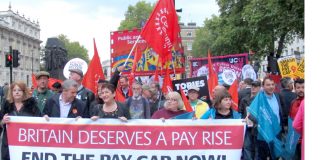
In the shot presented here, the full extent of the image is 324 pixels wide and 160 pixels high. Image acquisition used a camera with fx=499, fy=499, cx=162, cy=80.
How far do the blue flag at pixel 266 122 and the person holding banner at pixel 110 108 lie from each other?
1.60 meters

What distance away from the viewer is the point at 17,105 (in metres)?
6.01

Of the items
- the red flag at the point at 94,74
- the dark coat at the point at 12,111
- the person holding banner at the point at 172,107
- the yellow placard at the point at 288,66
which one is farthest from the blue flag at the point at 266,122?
the yellow placard at the point at 288,66

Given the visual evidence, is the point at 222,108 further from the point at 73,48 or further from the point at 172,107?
the point at 73,48

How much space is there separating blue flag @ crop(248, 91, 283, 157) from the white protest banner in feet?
2.13

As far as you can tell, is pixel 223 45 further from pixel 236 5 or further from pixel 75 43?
pixel 75 43

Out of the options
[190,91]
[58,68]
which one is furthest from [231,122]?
[58,68]

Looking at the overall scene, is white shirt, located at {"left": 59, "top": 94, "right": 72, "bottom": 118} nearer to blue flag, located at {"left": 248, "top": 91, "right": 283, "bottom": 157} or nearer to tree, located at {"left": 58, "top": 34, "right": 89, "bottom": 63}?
blue flag, located at {"left": 248, "top": 91, "right": 283, "bottom": 157}

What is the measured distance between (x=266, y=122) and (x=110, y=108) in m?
2.07

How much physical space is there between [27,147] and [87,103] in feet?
3.86

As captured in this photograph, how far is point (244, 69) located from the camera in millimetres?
14633

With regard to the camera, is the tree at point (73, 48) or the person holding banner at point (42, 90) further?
the tree at point (73, 48)

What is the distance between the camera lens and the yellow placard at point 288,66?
491 inches

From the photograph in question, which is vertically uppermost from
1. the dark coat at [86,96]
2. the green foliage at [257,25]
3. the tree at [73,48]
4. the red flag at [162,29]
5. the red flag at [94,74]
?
the tree at [73,48]

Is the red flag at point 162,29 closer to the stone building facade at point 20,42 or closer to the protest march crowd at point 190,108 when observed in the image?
the protest march crowd at point 190,108
